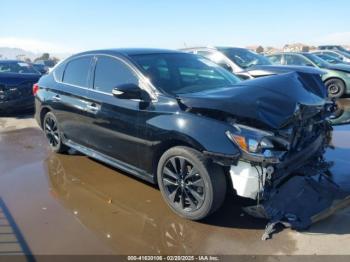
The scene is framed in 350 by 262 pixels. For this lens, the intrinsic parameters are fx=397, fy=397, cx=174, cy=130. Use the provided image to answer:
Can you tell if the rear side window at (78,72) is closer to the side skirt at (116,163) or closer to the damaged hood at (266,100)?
the side skirt at (116,163)

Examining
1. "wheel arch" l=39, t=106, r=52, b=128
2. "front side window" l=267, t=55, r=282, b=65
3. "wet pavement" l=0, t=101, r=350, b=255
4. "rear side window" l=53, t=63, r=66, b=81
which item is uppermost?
"front side window" l=267, t=55, r=282, b=65

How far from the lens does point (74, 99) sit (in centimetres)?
562

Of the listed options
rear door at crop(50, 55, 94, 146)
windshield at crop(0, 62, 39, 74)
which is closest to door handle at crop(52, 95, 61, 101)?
rear door at crop(50, 55, 94, 146)

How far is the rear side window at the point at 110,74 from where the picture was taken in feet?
15.6

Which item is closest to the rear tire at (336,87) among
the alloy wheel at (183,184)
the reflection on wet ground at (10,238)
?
the alloy wheel at (183,184)

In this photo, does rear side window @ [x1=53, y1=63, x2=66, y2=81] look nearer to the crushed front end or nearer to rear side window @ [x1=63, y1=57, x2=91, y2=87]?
rear side window @ [x1=63, y1=57, x2=91, y2=87]

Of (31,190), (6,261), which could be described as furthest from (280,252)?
(31,190)

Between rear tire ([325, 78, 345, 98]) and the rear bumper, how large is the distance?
824cm

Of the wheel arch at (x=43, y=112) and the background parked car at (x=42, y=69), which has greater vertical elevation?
the background parked car at (x=42, y=69)

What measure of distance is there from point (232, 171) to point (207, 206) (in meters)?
0.43

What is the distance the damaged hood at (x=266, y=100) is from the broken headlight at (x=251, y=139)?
0.12 meters

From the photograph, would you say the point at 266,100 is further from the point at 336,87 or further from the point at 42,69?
the point at 42,69

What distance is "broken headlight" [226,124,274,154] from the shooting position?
11.6ft

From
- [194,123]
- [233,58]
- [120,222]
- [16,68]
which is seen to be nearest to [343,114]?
[233,58]
